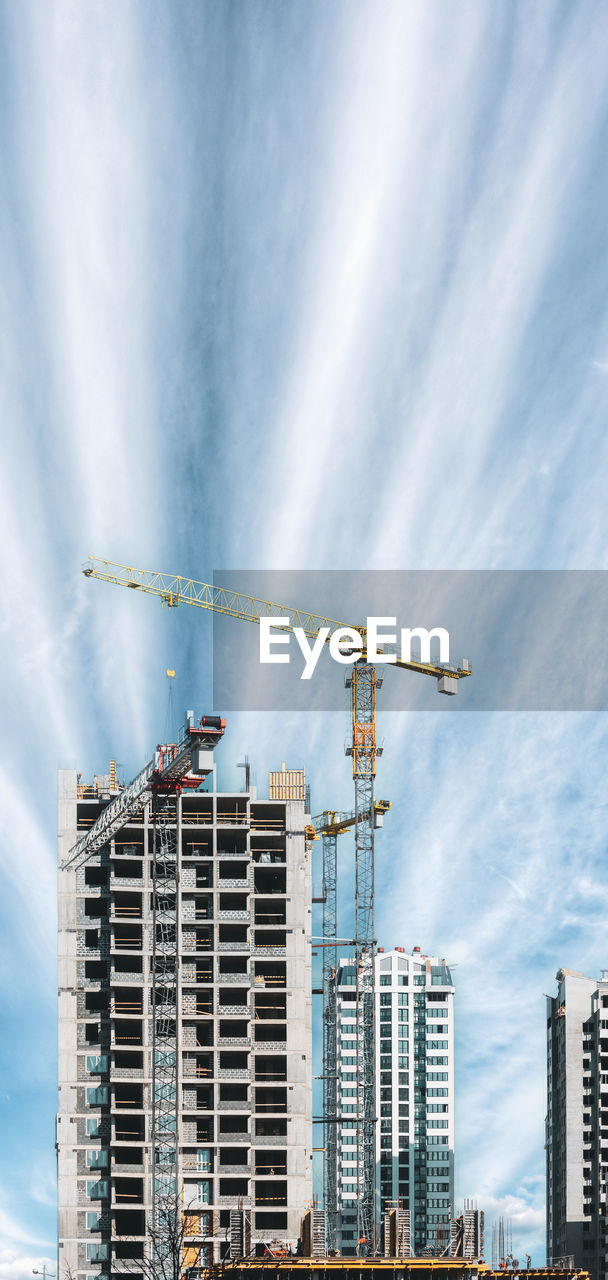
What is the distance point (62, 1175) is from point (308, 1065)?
20236mm

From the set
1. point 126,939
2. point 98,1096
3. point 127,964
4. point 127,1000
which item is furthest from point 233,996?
point 98,1096

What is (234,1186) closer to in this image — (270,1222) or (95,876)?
(270,1222)

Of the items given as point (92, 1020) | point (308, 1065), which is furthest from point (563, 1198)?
point (92, 1020)

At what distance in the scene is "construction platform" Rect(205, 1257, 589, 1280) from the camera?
112 meters

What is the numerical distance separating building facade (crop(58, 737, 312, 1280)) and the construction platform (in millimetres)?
8433

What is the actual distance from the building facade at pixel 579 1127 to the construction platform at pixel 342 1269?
223 ft

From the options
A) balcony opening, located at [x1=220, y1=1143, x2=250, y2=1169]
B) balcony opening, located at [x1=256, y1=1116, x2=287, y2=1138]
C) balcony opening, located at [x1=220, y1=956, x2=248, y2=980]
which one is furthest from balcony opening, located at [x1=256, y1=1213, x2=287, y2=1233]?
balcony opening, located at [x1=220, y1=956, x2=248, y2=980]

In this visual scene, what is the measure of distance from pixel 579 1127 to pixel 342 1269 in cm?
7942

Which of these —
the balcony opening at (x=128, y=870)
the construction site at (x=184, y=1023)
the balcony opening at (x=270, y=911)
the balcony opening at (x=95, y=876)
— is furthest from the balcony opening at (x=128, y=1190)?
the balcony opening at (x=128, y=870)

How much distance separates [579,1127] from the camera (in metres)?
185

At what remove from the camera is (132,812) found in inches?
5049

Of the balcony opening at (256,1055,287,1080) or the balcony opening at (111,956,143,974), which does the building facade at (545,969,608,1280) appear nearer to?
the balcony opening at (256,1055,287,1080)

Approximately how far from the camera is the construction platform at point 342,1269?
112 m

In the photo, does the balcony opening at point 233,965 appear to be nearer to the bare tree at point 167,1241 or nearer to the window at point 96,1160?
the window at point 96,1160
